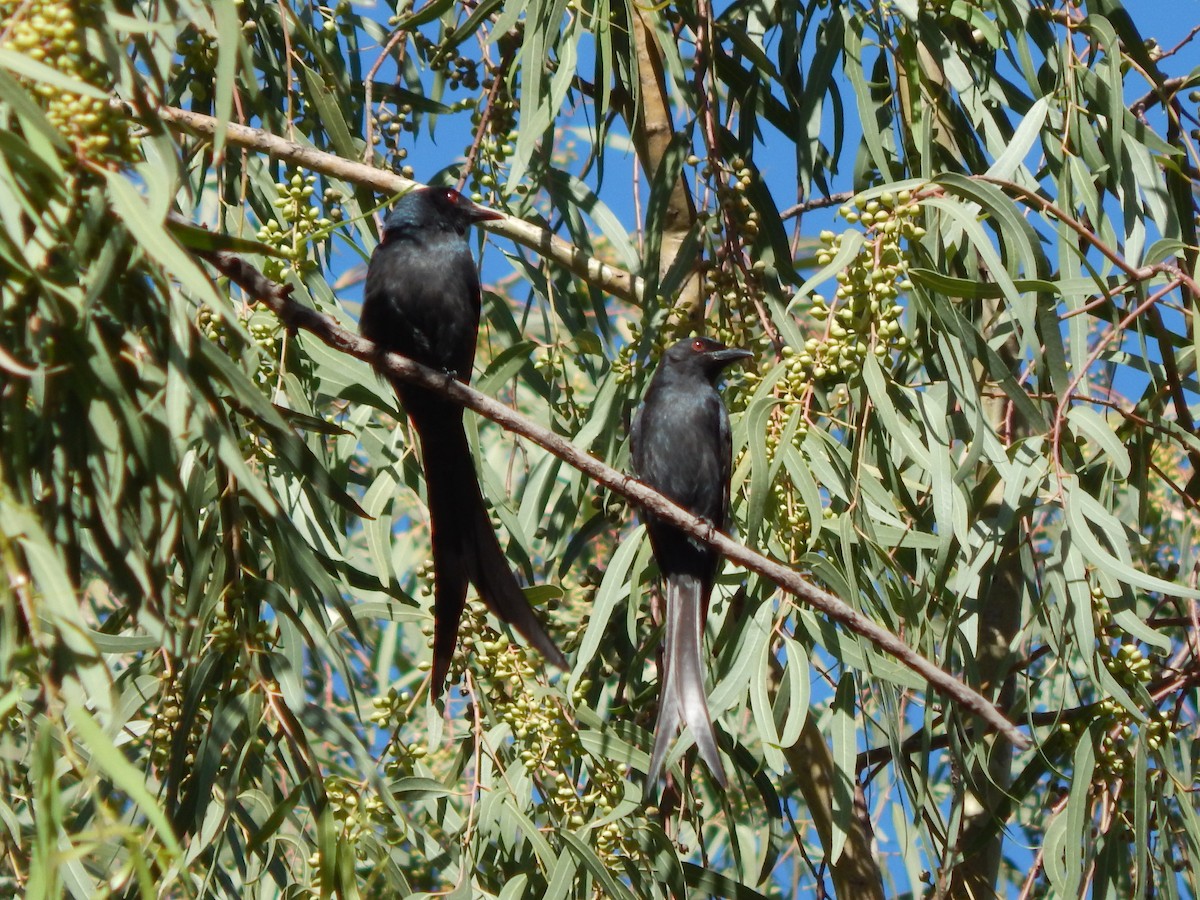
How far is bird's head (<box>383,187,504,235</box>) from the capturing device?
131 inches

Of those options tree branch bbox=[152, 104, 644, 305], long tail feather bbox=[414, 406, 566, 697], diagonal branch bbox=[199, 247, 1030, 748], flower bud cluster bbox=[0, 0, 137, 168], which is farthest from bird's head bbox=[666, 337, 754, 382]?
flower bud cluster bbox=[0, 0, 137, 168]

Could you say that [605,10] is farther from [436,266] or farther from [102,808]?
[102,808]

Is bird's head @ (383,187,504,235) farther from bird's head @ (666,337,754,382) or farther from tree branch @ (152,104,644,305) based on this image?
bird's head @ (666,337,754,382)

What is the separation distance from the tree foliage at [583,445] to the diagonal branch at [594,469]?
70mm

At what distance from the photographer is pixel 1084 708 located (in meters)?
2.54

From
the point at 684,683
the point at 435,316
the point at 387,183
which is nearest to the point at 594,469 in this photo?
the point at 684,683

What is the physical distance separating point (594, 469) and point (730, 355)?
0.92 m

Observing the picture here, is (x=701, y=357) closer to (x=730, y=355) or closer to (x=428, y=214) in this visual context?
(x=730, y=355)

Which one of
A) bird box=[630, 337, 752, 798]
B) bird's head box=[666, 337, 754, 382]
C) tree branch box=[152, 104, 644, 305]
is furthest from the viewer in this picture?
bird's head box=[666, 337, 754, 382]

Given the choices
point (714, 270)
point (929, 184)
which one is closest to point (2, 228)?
point (929, 184)

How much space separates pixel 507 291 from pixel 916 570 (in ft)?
10.6

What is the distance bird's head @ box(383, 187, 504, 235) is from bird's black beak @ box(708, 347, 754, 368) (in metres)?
0.64

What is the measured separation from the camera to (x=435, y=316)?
330cm

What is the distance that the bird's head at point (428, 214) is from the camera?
3.34 m
